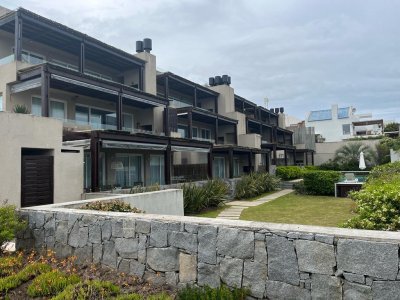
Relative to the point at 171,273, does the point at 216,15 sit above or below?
above

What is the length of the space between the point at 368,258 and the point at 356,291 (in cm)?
39

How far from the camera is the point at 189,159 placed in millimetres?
26172

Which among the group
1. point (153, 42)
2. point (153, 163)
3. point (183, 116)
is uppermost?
point (153, 42)

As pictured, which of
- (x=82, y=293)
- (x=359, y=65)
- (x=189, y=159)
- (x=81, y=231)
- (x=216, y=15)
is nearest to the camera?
(x=82, y=293)

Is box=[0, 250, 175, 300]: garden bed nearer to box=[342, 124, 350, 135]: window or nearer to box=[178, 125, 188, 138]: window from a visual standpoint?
box=[178, 125, 188, 138]: window

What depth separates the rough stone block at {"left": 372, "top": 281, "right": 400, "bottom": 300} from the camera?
10.3ft

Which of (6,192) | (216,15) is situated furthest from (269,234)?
(216,15)

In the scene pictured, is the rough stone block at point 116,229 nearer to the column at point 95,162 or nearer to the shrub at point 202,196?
the column at point 95,162

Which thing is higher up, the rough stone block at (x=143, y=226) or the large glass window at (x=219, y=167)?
the large glass window at (x=219, y=167)

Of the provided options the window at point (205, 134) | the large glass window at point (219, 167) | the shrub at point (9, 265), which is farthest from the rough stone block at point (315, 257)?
the window at point (205, 134)

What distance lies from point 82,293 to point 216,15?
12726 mm

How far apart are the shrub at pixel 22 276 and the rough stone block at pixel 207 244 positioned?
288cm

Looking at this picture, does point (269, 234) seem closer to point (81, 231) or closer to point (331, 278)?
point (331, 278)

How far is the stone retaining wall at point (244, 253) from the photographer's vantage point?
331 centimetres
